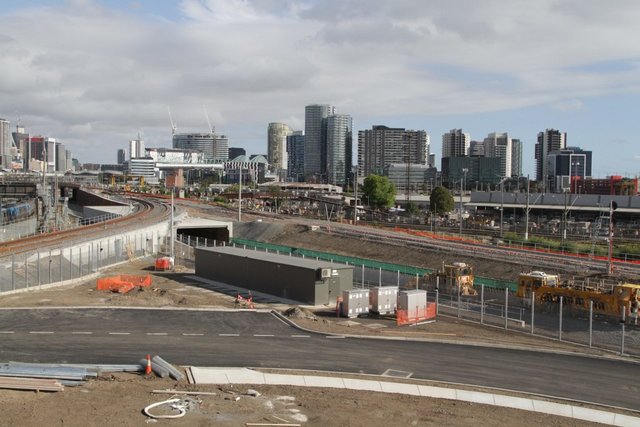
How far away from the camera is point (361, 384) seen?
23016 millimetres

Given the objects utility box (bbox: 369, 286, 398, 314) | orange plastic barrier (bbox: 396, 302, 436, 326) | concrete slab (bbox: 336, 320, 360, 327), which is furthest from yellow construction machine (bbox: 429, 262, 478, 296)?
concrete slab (bbox: 336, 320, 360, 327)

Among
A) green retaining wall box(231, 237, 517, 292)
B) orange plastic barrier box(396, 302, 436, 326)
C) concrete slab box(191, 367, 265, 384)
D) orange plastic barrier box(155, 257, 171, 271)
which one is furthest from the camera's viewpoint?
orange plastic barrier box(155, 257, 171, 271)

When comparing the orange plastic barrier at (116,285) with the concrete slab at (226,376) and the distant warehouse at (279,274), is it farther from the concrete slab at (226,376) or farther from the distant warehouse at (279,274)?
the concrete slab at (226,376)

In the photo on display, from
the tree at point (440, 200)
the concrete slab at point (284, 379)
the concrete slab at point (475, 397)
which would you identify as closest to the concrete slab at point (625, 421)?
the concrete slab at point (475, 397)

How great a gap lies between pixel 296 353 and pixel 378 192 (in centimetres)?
11487

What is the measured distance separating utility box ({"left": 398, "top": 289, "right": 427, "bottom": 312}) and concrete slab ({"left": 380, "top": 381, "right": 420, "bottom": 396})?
12285 mm

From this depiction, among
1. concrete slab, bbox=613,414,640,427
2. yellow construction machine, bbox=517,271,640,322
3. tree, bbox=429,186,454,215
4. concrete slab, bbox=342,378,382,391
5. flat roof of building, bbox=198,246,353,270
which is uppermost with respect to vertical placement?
tree, bbox=429,186,454,215

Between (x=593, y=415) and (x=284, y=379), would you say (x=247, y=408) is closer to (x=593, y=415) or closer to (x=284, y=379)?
(x=284, y=379)

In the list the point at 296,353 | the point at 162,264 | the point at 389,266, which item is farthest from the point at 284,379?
the point at 162,264

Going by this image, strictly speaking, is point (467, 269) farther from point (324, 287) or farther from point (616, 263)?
point (616, 263)

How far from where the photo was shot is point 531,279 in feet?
138

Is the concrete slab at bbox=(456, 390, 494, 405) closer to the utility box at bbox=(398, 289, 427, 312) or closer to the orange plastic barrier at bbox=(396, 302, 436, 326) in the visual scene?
the orange plastic barrier at bbox=(396, 302, 436, 326)

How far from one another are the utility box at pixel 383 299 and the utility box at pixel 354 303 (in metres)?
0.38

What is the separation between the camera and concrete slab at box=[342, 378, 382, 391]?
22.6m
